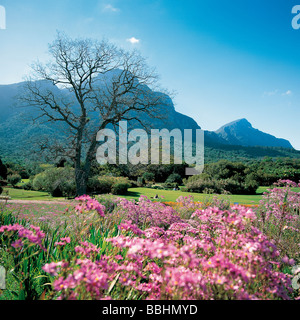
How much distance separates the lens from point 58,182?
52.9 feet

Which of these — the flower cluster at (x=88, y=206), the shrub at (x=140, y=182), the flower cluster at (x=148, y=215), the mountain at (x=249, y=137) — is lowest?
the shrub at (x=140, y=182)

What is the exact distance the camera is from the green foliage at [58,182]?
53.0 feet

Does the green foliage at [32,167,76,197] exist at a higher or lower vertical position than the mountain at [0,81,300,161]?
lower

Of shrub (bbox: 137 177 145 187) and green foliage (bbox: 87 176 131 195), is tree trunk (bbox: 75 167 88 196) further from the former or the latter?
shrub (bbox: 137 177 145 187)

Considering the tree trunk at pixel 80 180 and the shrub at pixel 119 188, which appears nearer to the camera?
the tree trunk at pixel 80 180

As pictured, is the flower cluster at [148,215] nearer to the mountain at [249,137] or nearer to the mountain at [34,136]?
the mountain at [34,136]

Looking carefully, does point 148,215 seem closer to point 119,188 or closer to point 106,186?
point 119,188

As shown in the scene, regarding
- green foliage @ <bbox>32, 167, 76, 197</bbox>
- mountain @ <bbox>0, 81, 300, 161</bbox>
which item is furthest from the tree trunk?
green foliage @ <bbox>32, 167, 76, 197</bbox>

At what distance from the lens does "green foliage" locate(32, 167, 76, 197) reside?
53.0ft

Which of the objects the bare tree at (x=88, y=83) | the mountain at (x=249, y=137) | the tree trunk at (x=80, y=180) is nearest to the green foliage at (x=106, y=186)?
the bare tree at (x=88, y=83)

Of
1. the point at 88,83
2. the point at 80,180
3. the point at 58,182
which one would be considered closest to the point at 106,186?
the point at 58,182

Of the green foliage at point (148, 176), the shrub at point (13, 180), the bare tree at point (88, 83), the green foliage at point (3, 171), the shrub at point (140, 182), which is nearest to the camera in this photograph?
the bare tree at point (88, 83)

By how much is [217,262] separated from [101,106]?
13386mm

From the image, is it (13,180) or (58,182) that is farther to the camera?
(13,180)
